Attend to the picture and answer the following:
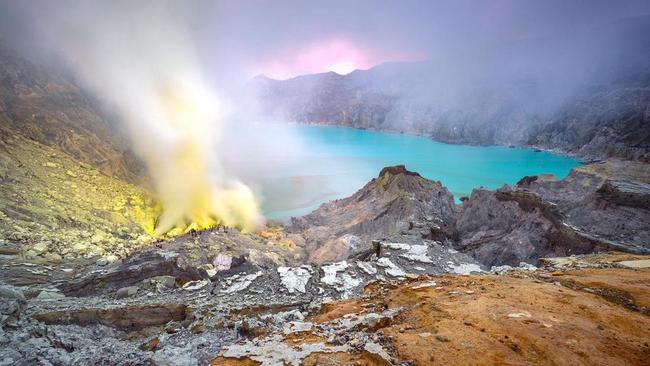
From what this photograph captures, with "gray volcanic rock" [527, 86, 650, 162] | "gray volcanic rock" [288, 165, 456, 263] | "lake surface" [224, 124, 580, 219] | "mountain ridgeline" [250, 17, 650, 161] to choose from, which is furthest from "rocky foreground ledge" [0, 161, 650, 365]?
"mountain ridgeline" [250, 17, 650, 161]

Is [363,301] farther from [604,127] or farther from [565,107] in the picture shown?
[565,107]

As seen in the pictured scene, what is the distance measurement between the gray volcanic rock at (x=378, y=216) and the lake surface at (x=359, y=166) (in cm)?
873

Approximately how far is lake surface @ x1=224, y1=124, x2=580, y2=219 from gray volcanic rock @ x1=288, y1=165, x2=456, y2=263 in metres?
8.73

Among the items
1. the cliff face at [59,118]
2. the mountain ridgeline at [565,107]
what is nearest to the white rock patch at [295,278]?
the cliff face at [59,118]

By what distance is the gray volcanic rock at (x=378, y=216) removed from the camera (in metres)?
30.3

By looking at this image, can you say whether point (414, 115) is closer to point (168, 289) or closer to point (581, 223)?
point (581, 223)

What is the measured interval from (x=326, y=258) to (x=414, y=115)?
18343 cm

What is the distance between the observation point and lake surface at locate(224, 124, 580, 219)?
202 ft

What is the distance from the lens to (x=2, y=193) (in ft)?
75.6

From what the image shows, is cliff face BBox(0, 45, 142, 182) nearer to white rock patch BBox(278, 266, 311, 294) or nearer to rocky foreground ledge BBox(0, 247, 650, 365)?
rocky foreground ledge BBox(0, 247, 650, 365)

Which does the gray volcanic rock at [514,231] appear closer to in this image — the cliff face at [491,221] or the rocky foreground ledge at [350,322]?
the cliff face at [491,221]

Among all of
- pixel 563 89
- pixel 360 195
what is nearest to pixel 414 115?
pixel 563 89

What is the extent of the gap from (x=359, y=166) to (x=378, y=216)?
58875 mm

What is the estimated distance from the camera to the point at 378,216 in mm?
36750
